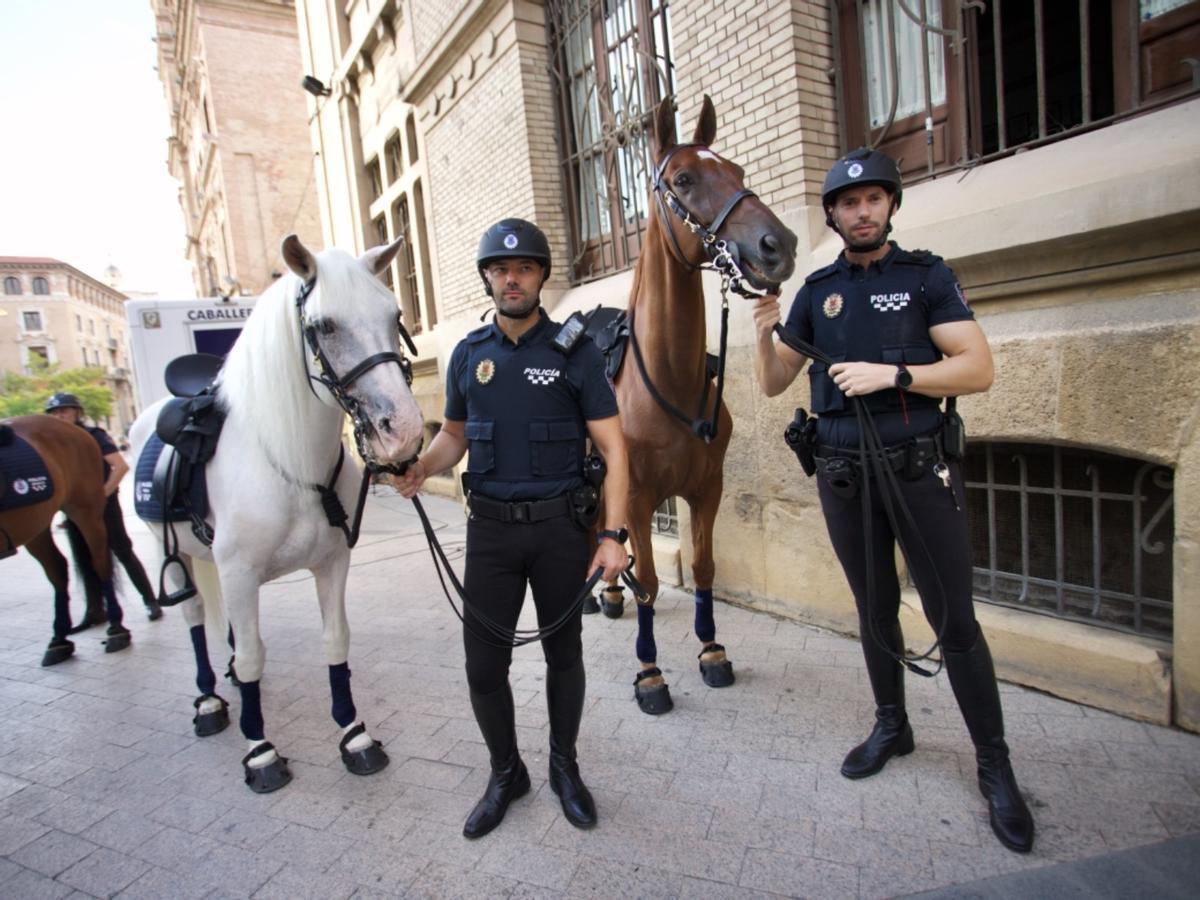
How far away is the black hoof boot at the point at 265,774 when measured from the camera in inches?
108

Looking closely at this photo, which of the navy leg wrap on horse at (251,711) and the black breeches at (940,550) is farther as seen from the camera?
the navy leg wrap on horse at (251,711)

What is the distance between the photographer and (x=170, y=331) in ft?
24.4

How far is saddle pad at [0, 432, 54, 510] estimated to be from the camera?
3920 millimetres

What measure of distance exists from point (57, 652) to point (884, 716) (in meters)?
5.23

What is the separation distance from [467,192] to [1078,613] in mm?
6923

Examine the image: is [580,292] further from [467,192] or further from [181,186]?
[181,186]

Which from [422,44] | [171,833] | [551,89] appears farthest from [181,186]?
[171,833]

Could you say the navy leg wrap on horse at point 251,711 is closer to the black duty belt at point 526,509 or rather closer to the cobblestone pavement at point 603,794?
the cobblestone pavement at point 603,794

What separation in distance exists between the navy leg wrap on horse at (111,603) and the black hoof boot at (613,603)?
354 centimetres

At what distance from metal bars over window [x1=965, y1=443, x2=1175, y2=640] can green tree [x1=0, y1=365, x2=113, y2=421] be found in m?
53.2

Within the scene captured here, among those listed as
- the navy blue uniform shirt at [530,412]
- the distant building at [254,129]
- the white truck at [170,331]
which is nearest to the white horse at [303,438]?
the navy blue uniform shirt at [530,412]

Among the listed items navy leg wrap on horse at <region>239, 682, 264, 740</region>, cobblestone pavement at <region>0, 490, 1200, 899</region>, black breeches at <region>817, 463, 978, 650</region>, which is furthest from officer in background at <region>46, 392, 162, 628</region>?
black breeches at <region>817, 463, 978, 650</region>

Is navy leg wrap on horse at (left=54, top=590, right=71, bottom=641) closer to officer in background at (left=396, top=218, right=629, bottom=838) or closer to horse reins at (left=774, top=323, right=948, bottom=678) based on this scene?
officer in background at (left=396, top=218, right=629, bottom=838)

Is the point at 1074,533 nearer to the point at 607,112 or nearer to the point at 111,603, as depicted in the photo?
the point at 607,112
